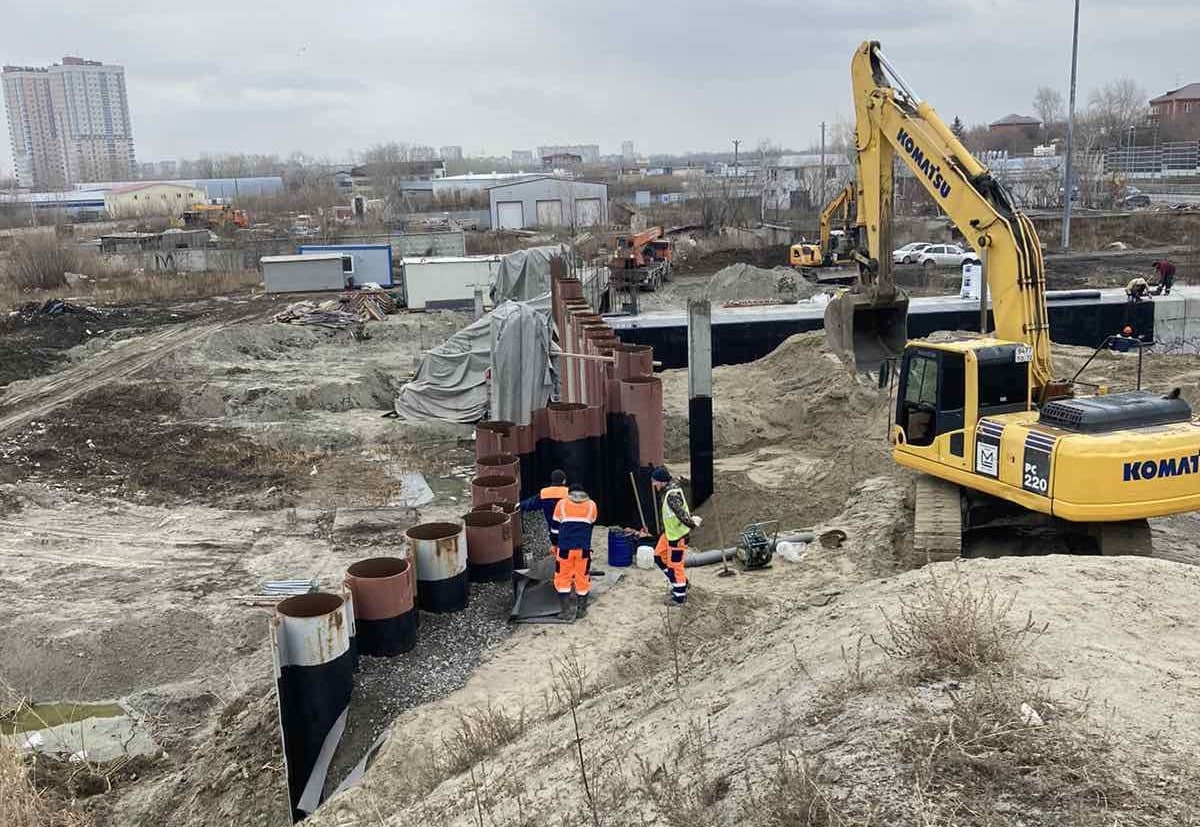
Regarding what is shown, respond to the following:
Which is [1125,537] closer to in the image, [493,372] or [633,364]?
[633,364]

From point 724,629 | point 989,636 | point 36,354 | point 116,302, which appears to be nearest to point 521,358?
point 724,629

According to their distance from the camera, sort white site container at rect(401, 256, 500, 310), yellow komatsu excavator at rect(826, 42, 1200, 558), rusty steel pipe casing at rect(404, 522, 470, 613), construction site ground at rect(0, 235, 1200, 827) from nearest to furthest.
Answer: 1. construction site ground at rect(0, 235, 1200, 827)
2. yellow komatsu excavator at rect(826, 42, 1200, 558)
3. rusty steel pipe casing at rect(404, 522, 470, 613)
4. white site container at rect(401, 256, 500, 310)

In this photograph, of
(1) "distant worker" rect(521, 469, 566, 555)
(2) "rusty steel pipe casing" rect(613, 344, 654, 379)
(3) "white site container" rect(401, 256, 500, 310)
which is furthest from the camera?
(3) "white site container" rect(401, 256, 500, 310)

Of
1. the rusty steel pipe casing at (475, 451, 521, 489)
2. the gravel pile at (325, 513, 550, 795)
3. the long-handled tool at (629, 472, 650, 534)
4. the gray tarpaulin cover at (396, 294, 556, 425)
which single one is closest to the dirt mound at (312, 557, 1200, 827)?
the gravel pile at (325, 513, 550, 795)

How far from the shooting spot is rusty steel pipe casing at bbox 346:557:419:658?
7.53m

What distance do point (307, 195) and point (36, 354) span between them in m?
78.0

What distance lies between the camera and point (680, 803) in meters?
4.11

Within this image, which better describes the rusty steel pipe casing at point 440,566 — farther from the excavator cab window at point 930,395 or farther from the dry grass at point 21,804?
the excavator cab window at point 930,395

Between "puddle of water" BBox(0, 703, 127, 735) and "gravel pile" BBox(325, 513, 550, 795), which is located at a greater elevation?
"gravel pile" BBox(325, 513, 550, 795)

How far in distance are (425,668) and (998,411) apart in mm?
5871

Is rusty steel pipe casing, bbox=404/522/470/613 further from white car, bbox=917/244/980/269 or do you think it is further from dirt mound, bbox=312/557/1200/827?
white car, bbox=917/244/980/269

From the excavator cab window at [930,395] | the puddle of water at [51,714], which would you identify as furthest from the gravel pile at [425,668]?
the excavator cab window at [930,395]

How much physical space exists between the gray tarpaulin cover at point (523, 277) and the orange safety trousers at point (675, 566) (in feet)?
38.7

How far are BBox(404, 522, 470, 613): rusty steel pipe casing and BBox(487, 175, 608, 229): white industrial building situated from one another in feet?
196
